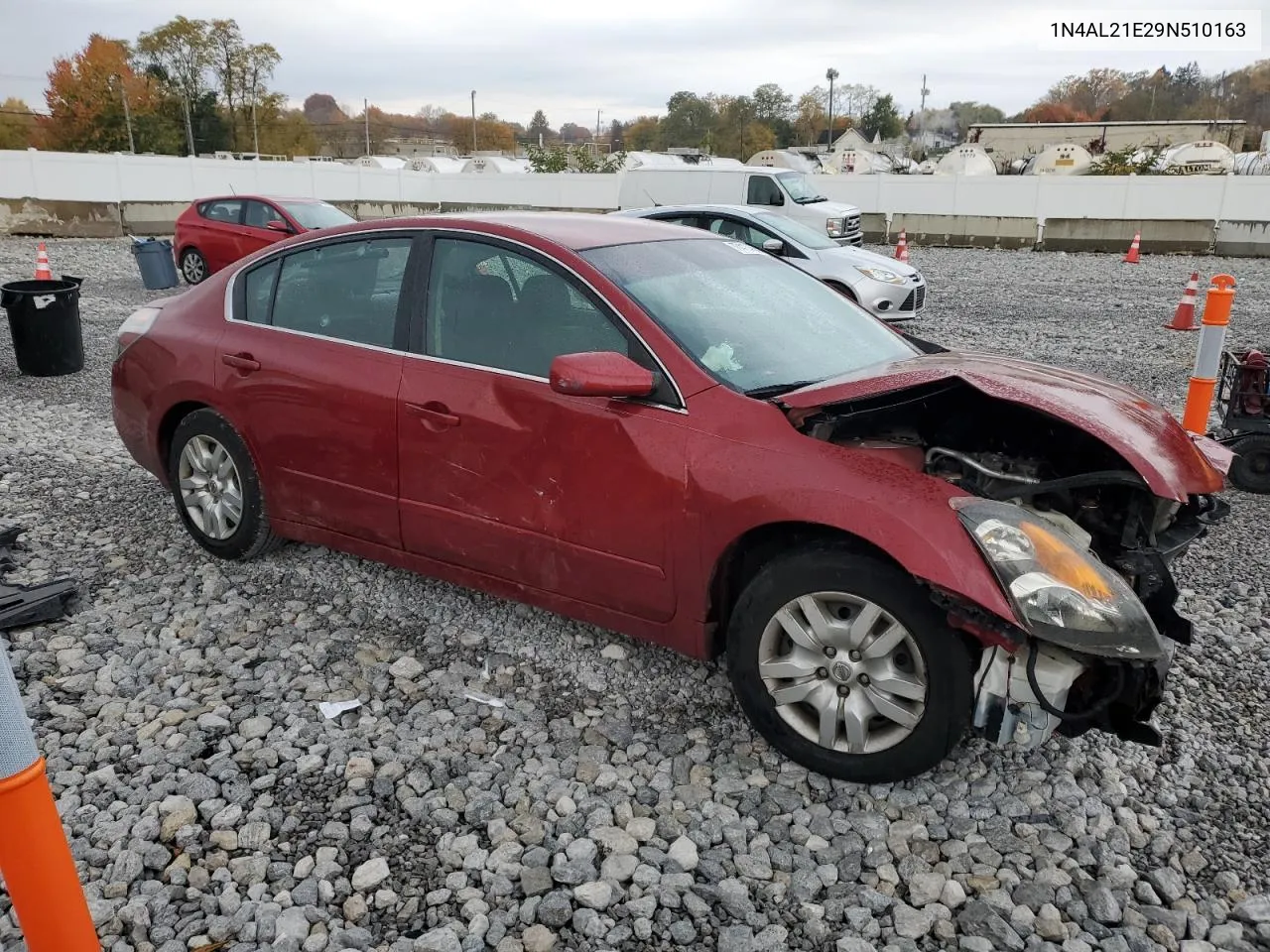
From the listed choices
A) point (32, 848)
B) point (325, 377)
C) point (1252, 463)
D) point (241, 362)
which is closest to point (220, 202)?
point (241, 362)

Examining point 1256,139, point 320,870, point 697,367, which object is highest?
point 1256,139

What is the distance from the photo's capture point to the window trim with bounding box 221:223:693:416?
3223 mm

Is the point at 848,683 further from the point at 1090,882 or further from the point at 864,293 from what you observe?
the point at 864,293

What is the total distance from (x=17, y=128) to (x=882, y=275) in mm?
69931

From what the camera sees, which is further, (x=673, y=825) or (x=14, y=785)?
(x=673, y=825)

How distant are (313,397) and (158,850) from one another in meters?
1.88

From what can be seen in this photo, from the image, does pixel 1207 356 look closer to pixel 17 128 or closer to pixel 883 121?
pixel 17 128

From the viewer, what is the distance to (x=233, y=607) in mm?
4176

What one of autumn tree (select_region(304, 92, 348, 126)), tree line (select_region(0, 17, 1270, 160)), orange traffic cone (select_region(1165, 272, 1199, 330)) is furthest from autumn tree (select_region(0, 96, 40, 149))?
orange traffic cone (select_region(1165, 272, 1199, 330))

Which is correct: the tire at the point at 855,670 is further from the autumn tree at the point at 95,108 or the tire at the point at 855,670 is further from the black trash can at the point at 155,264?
the autumn tree at the point at 95,108

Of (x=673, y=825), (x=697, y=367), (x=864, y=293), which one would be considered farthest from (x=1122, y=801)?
(x=864, y=293)

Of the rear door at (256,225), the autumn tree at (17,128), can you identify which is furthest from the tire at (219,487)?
the autumn tree at (17,128)

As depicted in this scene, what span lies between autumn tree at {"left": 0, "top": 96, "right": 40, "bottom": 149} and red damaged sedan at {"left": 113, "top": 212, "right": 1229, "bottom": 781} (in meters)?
71.8

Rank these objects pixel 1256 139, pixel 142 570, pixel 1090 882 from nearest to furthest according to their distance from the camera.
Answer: pixel 1090 882 < pixel 142 570 < pixel 1256 139
